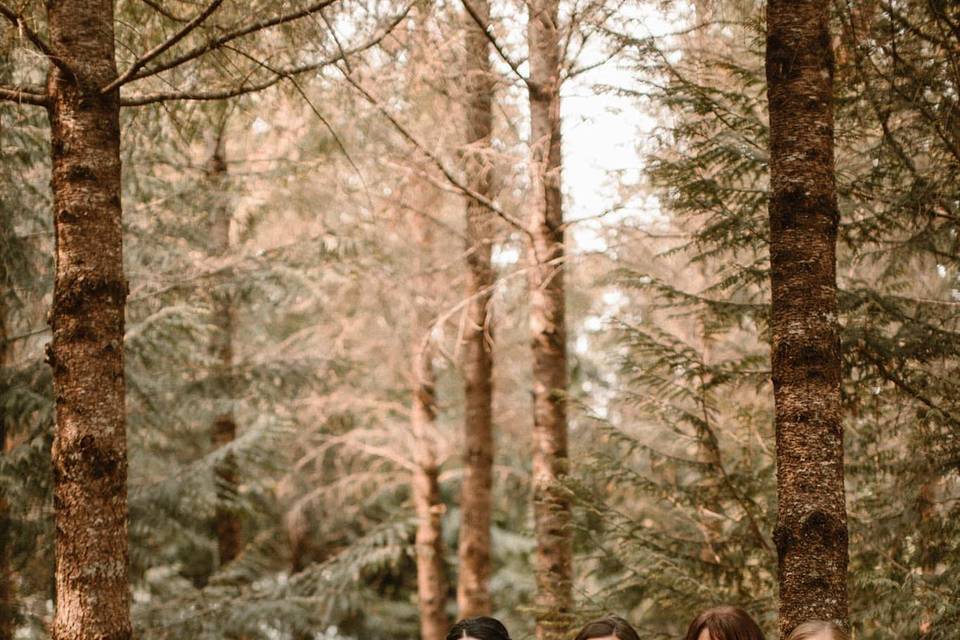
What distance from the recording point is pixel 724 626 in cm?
389

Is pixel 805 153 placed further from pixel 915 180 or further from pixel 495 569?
pixel 495 569

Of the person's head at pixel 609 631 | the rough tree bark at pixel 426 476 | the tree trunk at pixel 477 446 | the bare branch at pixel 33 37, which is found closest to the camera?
the bare branch at pixel 33 37

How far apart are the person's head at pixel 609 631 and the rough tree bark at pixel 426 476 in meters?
7.29

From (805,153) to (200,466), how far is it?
903cm

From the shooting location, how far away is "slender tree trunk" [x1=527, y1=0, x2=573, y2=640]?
674 cm

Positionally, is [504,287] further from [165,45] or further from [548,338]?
[165,45]

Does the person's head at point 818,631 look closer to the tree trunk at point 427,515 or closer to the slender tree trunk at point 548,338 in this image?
the slender tree trunk at point 548,338

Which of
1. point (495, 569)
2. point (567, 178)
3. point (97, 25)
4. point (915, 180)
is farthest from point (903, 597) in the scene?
point (495, 569)

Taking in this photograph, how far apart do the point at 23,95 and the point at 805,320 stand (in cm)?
365

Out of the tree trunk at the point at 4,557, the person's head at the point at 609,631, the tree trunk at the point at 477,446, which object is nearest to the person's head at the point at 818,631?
the person's head at the point at 609,631

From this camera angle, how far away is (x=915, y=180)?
4910 mm

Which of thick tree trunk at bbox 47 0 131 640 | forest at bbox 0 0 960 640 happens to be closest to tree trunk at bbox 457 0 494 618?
forest at bbox 0 0 960 640

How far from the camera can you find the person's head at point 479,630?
3982 millimetres

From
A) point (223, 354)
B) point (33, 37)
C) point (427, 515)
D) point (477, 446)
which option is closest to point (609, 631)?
point (33, 37)
